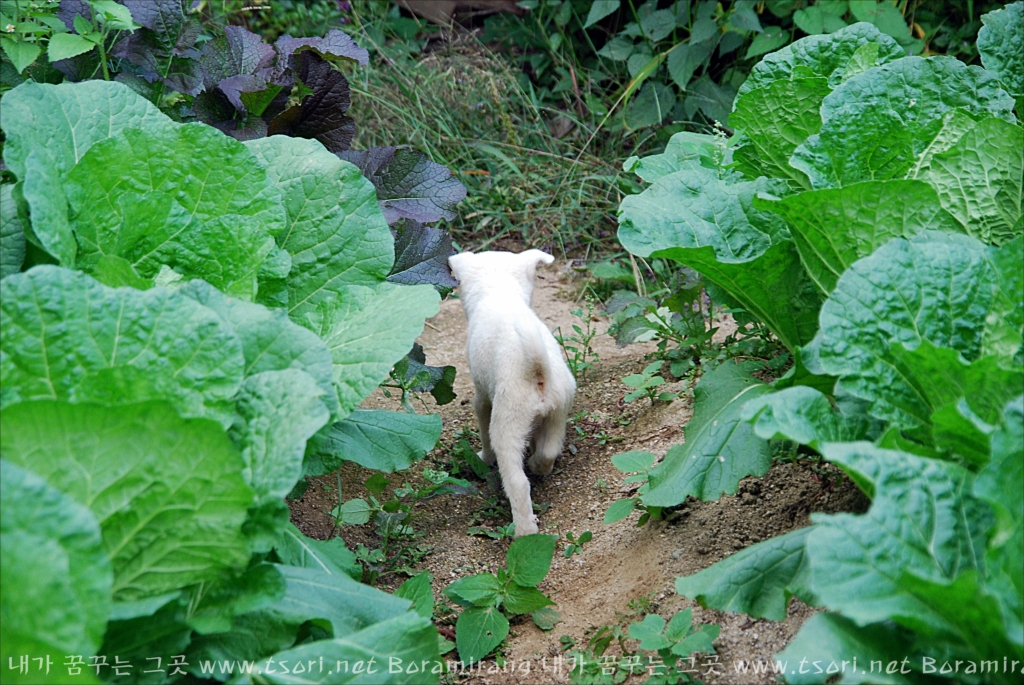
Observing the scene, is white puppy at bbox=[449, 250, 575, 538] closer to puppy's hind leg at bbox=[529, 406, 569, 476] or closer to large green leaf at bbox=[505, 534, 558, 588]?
puppy's hind leg at bbox=[529, 406, 569, 476]

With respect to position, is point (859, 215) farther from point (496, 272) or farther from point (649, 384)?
point (496, 272)

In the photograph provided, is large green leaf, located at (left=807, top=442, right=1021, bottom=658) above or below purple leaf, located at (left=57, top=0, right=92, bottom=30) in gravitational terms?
below

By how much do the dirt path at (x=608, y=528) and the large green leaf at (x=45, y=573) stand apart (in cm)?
112

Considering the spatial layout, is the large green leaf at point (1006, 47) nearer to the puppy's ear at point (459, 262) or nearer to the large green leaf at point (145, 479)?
the puppy's ear at point (459, 262)

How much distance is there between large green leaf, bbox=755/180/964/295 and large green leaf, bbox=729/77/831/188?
0.32 meters

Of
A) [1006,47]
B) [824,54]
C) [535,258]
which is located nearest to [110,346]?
[824,54]

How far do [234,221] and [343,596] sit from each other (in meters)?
0.79

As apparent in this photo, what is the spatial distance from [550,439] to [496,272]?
0.71 metres

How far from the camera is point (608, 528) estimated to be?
8.74 feet

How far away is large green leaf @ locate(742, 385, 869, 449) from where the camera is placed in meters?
1.52

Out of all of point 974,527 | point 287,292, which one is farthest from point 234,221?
point 974,527

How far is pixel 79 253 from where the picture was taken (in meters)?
1.82

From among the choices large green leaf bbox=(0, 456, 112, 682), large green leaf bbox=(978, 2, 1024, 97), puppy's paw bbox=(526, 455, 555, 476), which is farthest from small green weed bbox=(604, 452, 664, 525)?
large green leaf bbox=(0, 456, 112, 682)

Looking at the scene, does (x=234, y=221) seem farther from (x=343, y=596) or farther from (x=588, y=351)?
(x=588, y=351)
